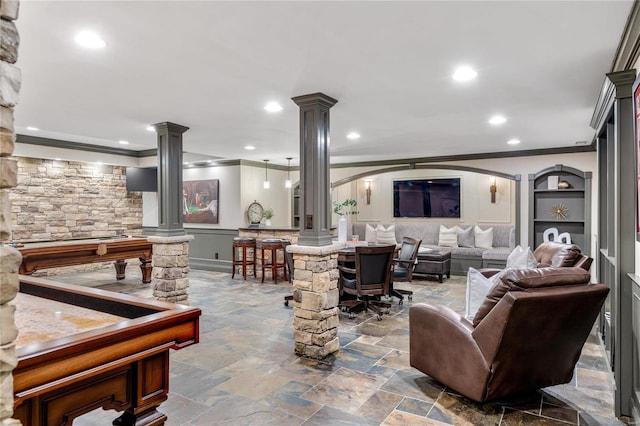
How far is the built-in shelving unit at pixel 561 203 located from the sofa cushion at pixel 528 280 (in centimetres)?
542

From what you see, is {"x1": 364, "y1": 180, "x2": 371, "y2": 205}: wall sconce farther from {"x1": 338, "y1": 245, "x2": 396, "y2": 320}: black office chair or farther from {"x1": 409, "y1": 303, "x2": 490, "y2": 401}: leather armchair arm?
{"x1": 409, "y1": 303, "x2": 490, "y2": 401}: leather armchair arm

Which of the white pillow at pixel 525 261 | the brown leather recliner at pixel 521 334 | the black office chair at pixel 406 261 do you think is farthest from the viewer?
the black office chair at pixel 406 261

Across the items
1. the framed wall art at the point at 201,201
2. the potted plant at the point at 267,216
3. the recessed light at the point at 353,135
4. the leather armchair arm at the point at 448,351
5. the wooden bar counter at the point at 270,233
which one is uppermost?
the recessed light at the point at 353,135

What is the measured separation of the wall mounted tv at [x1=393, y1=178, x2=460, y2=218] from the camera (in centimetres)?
855

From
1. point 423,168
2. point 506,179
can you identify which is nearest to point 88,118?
point 423,168

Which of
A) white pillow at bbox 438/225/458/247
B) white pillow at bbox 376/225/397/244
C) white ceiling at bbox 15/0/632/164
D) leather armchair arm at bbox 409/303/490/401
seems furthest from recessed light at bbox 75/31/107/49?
white pillow at bbox 438/225/458/247

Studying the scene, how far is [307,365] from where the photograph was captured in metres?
3.48

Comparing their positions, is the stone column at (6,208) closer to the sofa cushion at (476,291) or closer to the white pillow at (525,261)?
the sofa cushion at (476,291)

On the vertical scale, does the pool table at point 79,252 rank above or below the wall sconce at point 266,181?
below

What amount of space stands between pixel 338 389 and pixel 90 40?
3.01m

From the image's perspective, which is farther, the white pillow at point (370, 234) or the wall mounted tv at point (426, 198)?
the white pillow at point (370, 234)

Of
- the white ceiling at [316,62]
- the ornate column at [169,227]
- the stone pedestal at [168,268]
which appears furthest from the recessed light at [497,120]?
the stone pedestal at [168,268]

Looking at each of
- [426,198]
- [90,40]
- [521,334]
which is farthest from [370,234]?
[90,40]

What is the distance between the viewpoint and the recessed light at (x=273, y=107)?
4.09m
